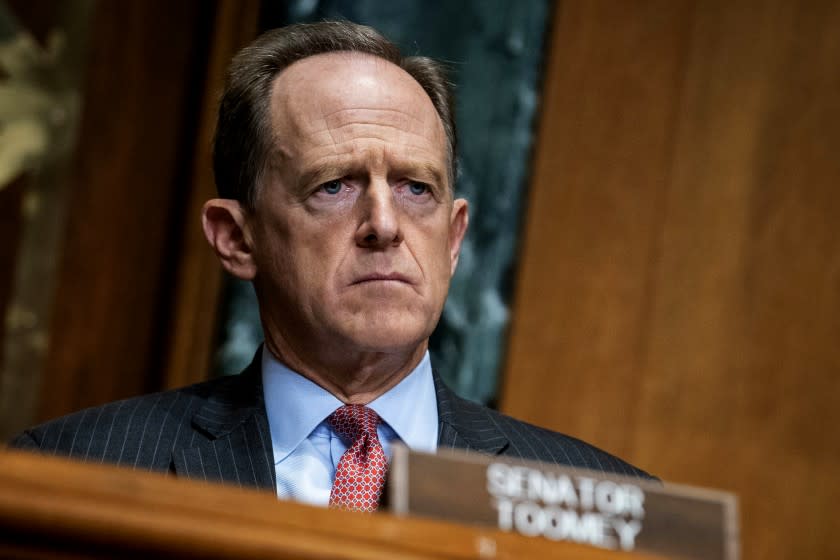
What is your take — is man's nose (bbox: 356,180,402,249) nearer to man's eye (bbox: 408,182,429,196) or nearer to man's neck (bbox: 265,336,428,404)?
man's eye (bbox: 408,182,429,196)

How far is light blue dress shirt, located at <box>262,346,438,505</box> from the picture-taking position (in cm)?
160

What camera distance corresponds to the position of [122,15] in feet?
10.3

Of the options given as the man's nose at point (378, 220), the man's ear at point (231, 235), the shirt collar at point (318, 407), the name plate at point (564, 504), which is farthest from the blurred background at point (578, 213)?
the name plate at point (564, 504)

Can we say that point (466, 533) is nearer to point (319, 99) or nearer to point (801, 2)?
point (319, 99)

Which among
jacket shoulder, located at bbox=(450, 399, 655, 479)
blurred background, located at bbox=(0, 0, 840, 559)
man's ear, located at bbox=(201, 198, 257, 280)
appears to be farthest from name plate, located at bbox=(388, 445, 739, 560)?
blurred background, located at bbox=(0, 0, 840, 559)

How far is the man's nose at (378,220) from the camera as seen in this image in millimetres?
1649

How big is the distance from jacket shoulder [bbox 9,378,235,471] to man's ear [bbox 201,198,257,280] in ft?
0.77

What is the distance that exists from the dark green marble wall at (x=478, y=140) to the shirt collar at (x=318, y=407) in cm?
139

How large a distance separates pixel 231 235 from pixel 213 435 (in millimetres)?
379

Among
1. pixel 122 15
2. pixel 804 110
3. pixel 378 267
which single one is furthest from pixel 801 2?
pixel 378 267

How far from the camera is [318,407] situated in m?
1.67

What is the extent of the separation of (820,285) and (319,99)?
186cm

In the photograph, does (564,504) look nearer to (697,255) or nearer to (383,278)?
(383,278)

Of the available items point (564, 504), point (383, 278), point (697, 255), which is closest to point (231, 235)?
point (383, 278)
